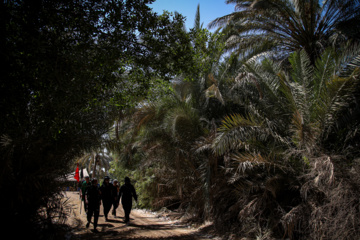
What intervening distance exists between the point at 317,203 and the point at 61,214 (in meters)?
5.56

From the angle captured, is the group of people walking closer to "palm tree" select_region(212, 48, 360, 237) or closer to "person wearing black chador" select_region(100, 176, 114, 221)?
"person wearing black chador" select_region(100, 176, 114, 221)

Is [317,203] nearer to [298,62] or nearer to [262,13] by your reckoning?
[298,62]

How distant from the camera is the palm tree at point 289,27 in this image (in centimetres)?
1111

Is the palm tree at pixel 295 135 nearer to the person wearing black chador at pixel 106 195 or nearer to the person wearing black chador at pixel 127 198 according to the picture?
the person wearing black chador at pixel 127 198

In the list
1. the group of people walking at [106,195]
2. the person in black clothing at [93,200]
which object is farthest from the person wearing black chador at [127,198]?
the person in black clothing at [93,200]

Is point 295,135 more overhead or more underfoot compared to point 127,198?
more overhead

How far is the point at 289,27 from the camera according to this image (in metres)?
12.1

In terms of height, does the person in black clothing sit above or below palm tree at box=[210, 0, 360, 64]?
below

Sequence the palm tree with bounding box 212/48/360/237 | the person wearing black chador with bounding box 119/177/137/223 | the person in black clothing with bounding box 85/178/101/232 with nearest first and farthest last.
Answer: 1. the palm tree with bounding box 212/48/360/237
2. the person in black clothing with bounding box 85/178/101/232
3. the person wearing black chador with bounding box 119/177/137/223

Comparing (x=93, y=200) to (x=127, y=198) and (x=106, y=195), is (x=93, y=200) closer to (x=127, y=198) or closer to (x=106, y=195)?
(x=106, y=195)

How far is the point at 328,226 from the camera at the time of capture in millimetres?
5773

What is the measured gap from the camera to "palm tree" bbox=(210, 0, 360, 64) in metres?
11.1

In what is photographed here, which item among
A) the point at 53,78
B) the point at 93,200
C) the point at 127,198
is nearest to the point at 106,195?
the point at 127,198

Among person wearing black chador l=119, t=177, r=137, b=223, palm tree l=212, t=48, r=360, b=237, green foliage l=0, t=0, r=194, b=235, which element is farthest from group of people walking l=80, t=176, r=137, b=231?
palm tree l=212, t=48, r=360, b=237
